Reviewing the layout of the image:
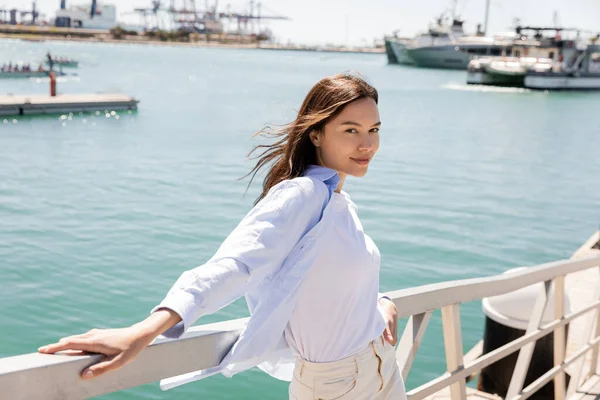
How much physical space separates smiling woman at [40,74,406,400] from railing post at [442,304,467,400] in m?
0.35

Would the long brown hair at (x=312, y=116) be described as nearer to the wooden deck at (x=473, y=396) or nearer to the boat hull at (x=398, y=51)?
the wooden deck at (x=473, y=396)

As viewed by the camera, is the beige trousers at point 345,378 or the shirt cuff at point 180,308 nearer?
the shirt cuff at point 180,308

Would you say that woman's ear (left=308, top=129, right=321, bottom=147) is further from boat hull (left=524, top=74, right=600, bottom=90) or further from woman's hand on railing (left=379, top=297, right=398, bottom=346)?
boat hull (left=524, top=74, right=600, bottom=90)

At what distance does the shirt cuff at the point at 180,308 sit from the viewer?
46.3 inches

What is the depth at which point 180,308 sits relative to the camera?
3.86 feet

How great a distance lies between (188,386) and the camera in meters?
5.89

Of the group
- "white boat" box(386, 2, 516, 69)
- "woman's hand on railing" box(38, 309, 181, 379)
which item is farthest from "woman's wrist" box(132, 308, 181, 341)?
"white boat" box(386, 2, 516, 69)

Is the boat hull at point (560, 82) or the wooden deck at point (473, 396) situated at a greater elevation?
the boat hull at point (560, 82)

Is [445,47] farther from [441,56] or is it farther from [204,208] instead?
[204,208]

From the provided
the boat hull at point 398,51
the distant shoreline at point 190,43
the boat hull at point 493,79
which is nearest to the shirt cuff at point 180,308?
the boat hull at point 493,79

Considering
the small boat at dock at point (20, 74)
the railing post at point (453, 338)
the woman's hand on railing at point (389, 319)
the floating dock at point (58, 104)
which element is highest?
the woman's hand on railing at point (389, 319)

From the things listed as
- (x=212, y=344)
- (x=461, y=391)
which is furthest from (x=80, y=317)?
(x=212, y=344)

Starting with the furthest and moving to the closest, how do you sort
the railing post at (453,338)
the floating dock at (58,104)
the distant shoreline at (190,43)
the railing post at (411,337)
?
the distant shoreline at (190,43), the floating dock at (58,104), the railing post at (453,338), the railing post at (411,337)

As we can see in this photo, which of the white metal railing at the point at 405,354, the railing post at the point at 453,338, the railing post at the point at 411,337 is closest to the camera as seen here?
the white metal railing at the point at 405,354
